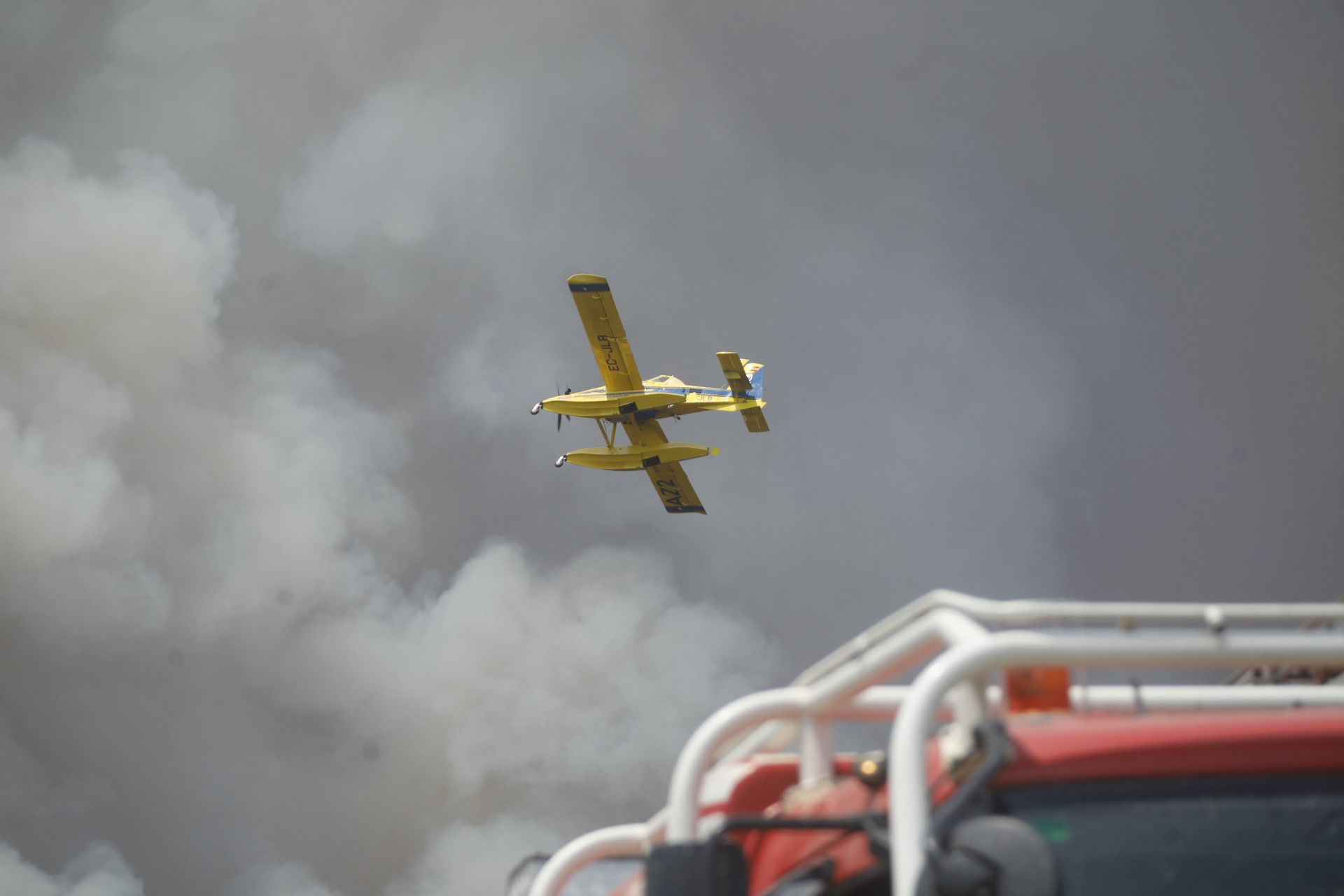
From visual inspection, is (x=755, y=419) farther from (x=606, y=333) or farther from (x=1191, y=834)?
(x=1191, y=834)

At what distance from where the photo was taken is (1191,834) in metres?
2.38

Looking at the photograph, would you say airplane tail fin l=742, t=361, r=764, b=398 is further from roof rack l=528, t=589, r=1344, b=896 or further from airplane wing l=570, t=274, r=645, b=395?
roof rack l=528, t=589, r=1344, b=896

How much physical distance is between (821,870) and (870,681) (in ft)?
1.37

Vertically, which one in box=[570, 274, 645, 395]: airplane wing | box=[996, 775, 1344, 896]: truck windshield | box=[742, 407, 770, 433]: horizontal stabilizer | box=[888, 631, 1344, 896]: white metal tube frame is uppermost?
box=[570, 274, 645, 395]: airplane wing

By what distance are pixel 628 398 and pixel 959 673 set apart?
37.1m

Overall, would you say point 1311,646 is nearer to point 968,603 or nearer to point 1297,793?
point 1297,793

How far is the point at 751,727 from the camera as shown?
2973 mm

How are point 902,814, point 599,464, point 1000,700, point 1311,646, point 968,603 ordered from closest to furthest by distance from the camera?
1. point 902,814
2. point 1311,646
3. point 968,603
4. point 1000,700
5. point 599,464

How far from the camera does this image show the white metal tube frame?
2293 millimetres

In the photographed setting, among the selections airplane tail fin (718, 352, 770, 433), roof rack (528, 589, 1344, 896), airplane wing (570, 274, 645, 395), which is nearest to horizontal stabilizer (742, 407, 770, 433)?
airplane tail fin (718, 352, 770, 433)

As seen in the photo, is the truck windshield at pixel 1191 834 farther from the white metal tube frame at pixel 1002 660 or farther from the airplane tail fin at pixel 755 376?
the airplane tail fin at pixel 755 376

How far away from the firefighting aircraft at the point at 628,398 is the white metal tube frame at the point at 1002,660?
3359 centimetres

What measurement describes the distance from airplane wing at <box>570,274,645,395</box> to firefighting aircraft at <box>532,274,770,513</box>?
0.02m

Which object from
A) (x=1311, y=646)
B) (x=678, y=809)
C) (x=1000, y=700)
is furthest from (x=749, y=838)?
(x=1311, y=646)
